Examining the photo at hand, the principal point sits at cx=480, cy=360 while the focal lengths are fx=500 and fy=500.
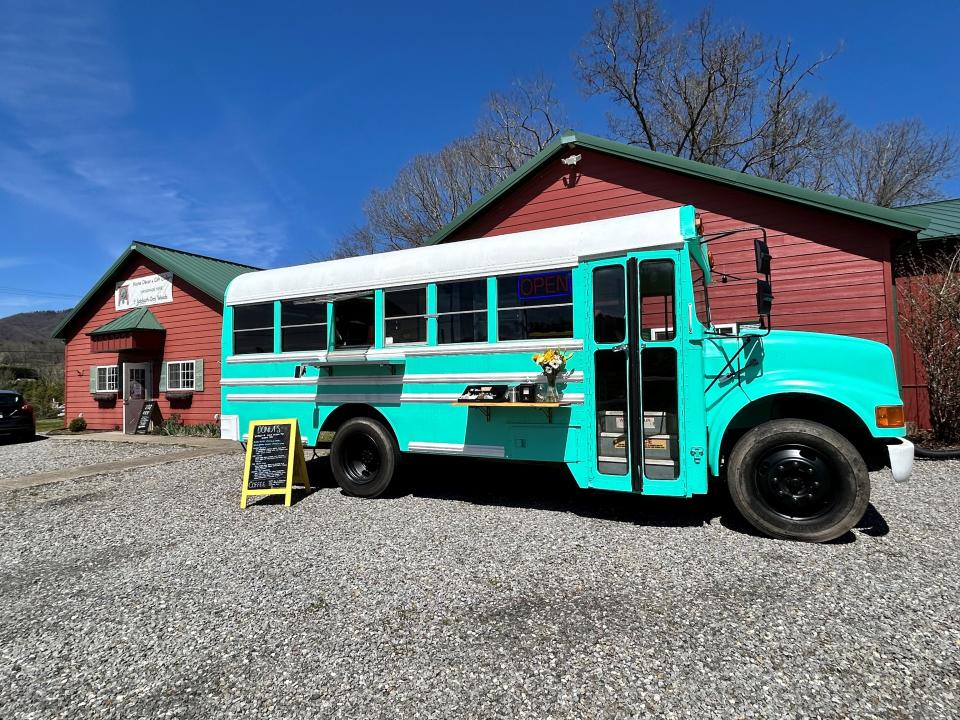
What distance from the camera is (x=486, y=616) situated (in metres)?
3.18

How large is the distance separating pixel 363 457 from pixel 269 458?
1.18m

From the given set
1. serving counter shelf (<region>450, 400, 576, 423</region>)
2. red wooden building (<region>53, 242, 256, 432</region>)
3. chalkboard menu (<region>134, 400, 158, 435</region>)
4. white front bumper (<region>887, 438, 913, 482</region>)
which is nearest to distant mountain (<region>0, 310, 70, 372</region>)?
red wooden building (<region>53, 242, 256, 432</region>)

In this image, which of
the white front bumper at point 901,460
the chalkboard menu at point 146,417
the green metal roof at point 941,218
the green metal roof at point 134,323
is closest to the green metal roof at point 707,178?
the green metal roof at point 941,218

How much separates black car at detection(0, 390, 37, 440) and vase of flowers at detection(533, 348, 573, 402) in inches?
620

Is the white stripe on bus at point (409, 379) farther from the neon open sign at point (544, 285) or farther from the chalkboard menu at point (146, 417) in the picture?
the chalkboard menu at point (146, 417)

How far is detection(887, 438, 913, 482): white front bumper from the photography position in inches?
163

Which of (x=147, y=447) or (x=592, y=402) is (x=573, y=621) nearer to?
(x=592, y=402)

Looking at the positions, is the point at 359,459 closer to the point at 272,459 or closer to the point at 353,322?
the point at 272,459

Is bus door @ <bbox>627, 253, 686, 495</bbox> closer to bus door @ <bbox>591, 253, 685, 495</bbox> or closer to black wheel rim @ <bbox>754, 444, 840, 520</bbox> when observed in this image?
bus door @ <bbox>591, 253, 685, 495</bbox>

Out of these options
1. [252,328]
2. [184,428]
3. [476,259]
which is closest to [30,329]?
[184,428]

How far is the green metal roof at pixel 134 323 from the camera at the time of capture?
15.7 m

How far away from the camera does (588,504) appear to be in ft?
18.1

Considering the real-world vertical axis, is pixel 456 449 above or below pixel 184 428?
above

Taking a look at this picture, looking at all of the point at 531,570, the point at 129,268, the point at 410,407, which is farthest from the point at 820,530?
the point at 129,268
